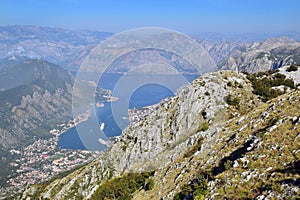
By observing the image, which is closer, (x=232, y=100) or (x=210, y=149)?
(x=210, y=149)

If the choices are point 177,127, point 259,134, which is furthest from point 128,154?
point 259,134

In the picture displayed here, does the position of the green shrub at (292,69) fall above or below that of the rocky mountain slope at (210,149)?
above

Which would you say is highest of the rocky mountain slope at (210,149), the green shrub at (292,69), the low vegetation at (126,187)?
the green shrub at (292,69)

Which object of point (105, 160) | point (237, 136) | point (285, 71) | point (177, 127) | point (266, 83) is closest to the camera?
point (237, 136)

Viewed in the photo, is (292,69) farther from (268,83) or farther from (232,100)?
(232,100)

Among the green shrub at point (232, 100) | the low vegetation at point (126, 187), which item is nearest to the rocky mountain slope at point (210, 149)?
the low vegetation at point (126, 187)

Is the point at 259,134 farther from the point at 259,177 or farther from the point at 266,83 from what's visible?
the point at 266,83

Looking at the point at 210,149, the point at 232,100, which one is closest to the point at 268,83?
the point at 232,100

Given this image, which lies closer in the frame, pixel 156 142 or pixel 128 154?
pixel 156 142

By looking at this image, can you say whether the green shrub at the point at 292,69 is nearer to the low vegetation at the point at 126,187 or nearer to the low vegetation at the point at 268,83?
the low vegetation at the point at 268,83
